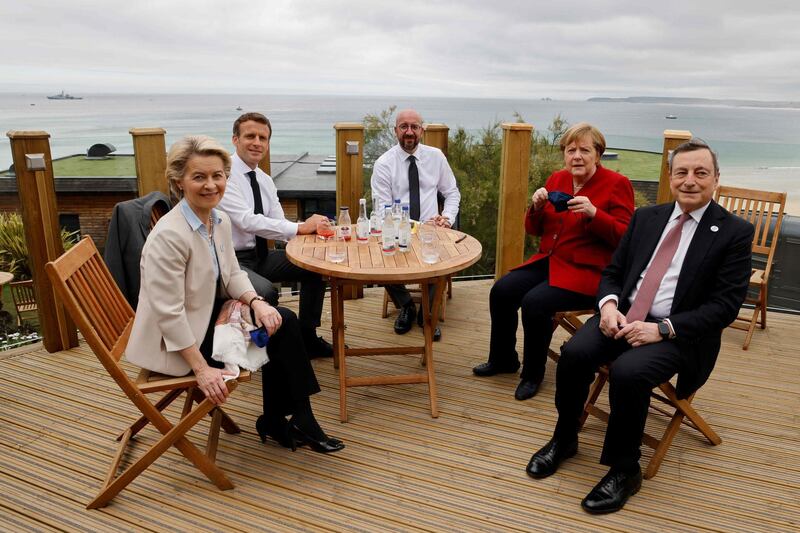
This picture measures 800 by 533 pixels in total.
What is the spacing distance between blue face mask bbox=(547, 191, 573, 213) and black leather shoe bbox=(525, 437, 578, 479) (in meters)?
1.22

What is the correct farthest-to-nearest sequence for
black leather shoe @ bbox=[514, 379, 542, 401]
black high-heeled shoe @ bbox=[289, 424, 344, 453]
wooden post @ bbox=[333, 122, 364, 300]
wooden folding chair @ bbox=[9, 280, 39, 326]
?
wooden folding chair @ bbox=[9, 280, 39, 326], wooden post @ bbox=[333, 122, 364, 300], black leather shoe @ bbox=[514, 379, 542, 401], black high-heeled shoe @ bbox=[289, 424, 344, 453]

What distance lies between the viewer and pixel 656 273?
8.13 feet

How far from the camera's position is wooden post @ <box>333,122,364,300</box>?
431 centimetres

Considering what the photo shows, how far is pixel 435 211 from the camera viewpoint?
436 centimetres

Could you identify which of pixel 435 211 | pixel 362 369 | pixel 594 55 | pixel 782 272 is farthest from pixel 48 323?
pixel 594 55

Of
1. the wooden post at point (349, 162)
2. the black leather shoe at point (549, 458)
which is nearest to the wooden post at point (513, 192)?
the wooden post at point (349, 162)

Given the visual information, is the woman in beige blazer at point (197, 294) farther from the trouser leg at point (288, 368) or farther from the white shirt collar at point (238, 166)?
the white shirt collar at point (238, 166)

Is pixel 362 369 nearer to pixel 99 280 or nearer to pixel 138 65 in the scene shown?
pixel 99 280

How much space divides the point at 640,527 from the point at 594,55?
70024 millimetres

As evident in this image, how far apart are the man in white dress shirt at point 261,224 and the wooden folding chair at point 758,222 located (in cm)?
314

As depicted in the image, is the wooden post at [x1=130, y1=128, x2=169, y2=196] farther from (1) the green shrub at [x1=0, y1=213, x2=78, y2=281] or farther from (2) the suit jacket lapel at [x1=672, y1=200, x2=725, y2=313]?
(1) the green shrub at [x1=0, y1=213, x2=78, y2=281]

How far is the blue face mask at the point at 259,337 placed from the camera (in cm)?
229

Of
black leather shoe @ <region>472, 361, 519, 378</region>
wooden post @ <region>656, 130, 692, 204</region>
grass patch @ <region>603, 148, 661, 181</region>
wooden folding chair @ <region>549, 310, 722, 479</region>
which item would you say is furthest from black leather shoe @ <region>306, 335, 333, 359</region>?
wooden post @ <region>656, 130, 692, 204</region>

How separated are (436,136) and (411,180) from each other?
2.25ft
